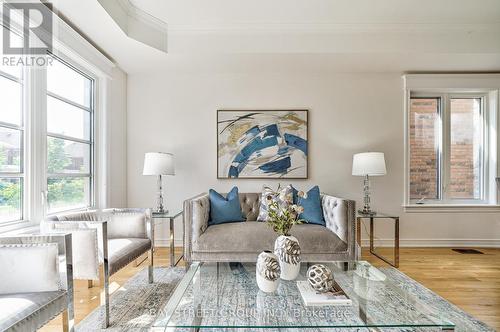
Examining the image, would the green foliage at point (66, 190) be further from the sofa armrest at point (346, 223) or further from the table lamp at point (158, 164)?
the sofa armrest at point (346, 223)

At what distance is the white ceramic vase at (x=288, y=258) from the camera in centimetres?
173

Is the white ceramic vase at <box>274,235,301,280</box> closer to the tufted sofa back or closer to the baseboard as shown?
the tufted sofa back

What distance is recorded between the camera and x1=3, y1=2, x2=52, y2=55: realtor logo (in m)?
2.06

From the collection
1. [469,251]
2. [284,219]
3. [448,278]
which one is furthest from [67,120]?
[469,251]

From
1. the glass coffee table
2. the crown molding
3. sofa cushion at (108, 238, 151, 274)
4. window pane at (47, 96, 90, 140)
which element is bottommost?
the glass coffee table

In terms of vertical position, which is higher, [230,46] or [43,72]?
[230,46]

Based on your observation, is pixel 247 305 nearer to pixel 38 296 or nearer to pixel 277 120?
pixel 38 296

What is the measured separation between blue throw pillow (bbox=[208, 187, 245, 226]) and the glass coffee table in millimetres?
1117

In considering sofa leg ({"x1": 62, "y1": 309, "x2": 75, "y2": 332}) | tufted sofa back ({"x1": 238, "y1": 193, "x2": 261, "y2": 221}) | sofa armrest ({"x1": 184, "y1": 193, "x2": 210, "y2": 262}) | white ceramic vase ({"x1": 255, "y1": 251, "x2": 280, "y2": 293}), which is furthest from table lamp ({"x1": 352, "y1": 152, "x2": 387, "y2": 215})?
sofa leg ({"x1": 62, "y1": 309, "x2": 75, "y2": 332})

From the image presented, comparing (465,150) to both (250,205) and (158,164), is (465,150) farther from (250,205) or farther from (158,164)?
(158,164)

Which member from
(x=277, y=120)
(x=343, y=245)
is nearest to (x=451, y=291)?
(x=343, y=245)

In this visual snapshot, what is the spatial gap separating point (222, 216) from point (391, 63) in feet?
9.16

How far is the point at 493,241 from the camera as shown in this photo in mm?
3744

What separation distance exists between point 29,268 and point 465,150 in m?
4.94
